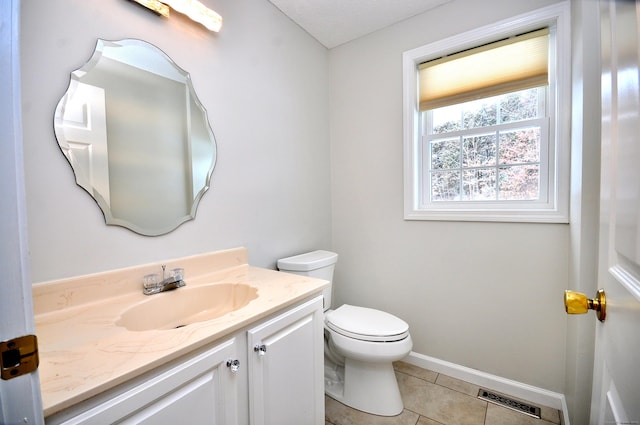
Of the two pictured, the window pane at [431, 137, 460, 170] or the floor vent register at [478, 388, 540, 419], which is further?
the window pane at [431, 137, 460, 170]

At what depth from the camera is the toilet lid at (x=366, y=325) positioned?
55.3 inches

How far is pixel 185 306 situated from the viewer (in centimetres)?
113

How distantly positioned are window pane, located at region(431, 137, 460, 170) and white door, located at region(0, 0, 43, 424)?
79.3 inches

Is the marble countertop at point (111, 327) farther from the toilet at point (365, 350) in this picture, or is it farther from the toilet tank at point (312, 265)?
the toilet at point (365, 350)

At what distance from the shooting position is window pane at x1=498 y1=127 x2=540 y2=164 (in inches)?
62.0

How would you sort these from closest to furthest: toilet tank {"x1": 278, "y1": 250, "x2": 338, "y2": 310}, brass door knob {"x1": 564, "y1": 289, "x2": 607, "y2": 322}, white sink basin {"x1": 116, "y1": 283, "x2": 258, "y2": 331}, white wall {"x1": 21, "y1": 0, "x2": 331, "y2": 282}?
brass door knob {"x1": 564, "y1": 289, "x2": 607, "y2": 322}, white wall {"x1": 21, "y1": 0, "x2": 331, "y2": 282}, white sink basin {"x1": 116, "y1": 283, "x2": 258, "y2": 331}, toilet tank {"x1": 278, "y1": 250, "x2": 338, "y2": 310}

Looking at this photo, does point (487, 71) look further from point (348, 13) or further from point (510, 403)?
point (510, 403)

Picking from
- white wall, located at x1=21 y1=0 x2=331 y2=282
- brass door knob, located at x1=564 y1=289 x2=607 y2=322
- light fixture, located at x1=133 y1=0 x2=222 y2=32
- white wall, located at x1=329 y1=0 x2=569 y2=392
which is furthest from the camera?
white wall, located at x1=329 y1=0 x2=569 y2=392

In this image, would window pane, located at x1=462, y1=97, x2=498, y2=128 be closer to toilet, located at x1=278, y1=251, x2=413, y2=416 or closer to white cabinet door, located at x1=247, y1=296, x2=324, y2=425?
toilet, located at x1=278, y1=251, x2=413, y2=416

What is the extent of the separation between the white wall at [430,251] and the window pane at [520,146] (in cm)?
43

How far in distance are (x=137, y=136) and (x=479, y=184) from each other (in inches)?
78.3

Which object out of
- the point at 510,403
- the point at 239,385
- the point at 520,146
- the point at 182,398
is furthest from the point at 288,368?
the point at 520,146

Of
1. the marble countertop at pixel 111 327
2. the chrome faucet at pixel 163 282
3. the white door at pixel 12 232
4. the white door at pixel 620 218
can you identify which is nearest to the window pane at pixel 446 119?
the white door at pixel 620 218

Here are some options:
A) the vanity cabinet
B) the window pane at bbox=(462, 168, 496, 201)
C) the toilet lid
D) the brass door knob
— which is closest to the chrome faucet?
the vanity cabinet
